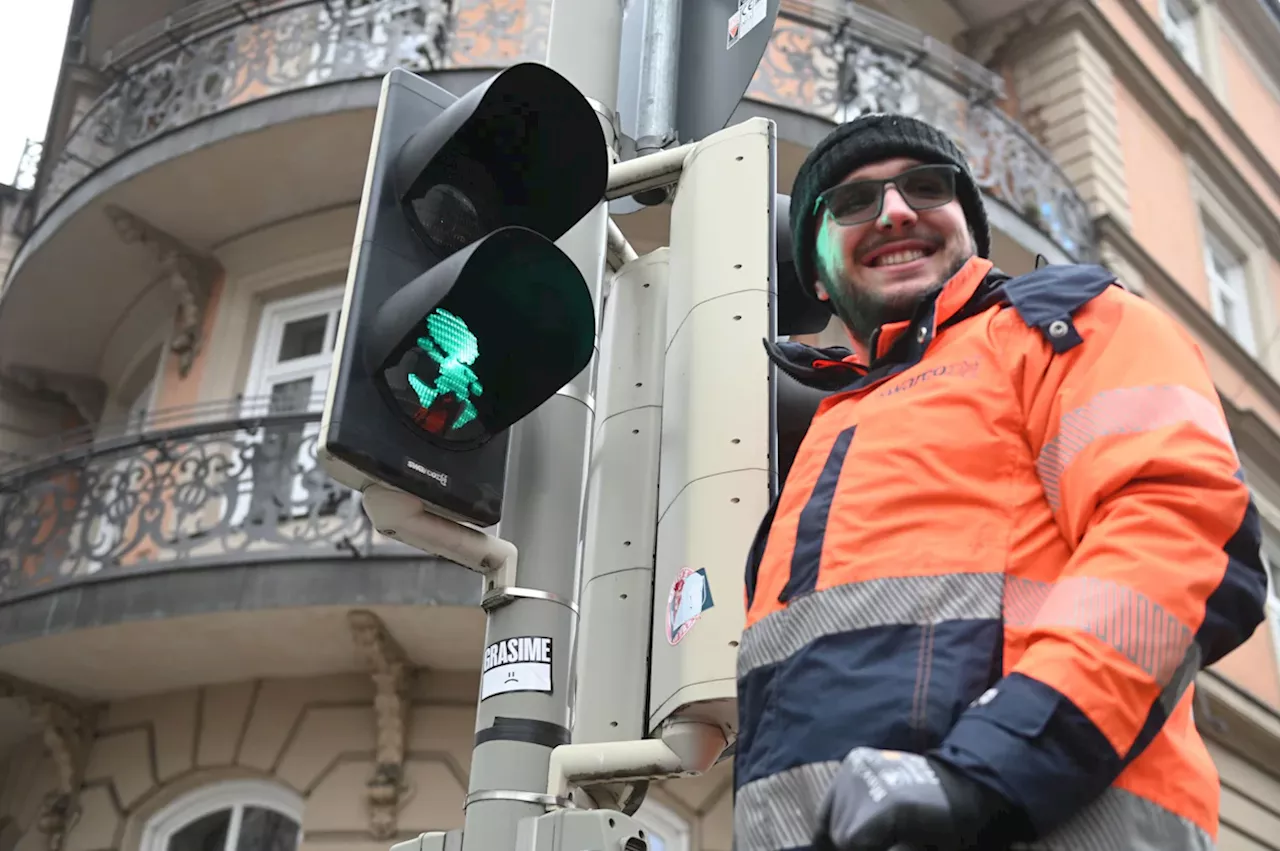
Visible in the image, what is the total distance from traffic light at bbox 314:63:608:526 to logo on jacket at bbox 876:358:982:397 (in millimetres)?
901

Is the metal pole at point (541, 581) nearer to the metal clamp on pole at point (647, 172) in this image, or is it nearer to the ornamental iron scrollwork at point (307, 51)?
the metal clamp on pole at point (647, 172)

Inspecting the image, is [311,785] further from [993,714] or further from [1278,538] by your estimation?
[1278,538]

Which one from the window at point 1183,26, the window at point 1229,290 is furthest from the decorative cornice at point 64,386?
the window at point 1183,26

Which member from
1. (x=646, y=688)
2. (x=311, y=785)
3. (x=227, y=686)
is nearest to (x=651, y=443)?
(x=646, y=688)

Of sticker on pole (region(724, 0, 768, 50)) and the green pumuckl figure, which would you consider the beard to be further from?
sticker on pole (region(724, 0, 768, 50))

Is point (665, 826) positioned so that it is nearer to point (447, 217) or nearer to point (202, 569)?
point (202, 569)

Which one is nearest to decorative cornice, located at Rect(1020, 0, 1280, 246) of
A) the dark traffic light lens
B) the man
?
the dark traffic light lens

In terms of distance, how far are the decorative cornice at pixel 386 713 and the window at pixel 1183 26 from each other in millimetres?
12936

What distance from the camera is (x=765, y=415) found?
7.41 feet

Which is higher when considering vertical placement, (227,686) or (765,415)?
(227,686)

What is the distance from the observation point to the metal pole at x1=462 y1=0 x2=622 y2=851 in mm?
2285

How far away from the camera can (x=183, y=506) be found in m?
8.35

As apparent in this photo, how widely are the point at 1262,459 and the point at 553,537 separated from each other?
42.5 ft

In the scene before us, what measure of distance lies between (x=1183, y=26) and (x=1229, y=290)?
13.6ft
